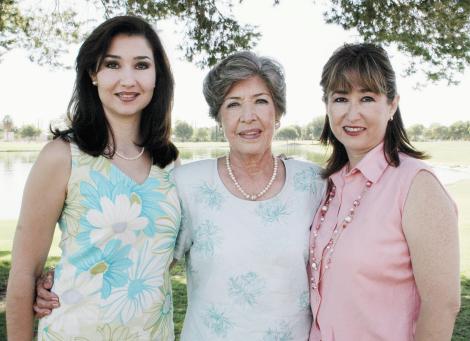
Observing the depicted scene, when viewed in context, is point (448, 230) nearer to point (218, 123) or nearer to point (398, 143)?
point (398, 143)

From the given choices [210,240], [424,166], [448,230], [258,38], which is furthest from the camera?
[258,38]

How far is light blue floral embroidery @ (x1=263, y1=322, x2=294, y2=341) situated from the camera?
253 centimetres

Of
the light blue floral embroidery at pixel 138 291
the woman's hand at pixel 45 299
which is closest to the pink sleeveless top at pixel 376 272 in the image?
the light blue floral embroidery at pixel 138 291

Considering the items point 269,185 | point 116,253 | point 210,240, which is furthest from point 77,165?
point 269,185

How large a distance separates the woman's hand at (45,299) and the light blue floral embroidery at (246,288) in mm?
902

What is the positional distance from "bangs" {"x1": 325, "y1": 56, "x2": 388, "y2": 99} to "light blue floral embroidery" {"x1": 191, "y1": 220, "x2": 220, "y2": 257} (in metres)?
1.01

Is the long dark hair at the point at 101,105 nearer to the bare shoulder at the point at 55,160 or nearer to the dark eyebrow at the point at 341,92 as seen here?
the bare shoulder at the point at 55,160

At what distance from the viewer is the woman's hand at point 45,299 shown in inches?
96.4

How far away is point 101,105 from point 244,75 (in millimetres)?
833

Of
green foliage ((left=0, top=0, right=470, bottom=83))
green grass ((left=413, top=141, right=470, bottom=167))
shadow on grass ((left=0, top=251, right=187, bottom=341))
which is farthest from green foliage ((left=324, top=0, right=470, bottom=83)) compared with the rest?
green grass ((left=413, top=141, right=470, bottom=167))

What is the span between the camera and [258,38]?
6824mm

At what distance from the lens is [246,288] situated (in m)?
2.55

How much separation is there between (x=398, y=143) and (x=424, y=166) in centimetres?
30

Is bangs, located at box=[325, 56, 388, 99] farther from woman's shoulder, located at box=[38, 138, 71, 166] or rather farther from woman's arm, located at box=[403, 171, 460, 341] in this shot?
woman's shoulder, located at box=[38, 138, 71, 166]
